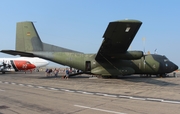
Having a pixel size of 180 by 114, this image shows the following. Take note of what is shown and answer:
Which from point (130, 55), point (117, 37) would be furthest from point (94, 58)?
point (117, 37)

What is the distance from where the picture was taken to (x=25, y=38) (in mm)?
21219

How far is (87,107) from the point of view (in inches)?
274

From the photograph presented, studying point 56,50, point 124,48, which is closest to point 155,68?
point 124,48

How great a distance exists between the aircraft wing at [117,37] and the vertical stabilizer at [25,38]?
835 cm

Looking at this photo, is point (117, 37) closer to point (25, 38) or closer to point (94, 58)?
point (94, 58)

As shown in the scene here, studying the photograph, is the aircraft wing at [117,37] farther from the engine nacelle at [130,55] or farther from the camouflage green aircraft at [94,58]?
the engine nacelle at [130,55]

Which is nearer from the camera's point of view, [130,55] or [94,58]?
[130,55]

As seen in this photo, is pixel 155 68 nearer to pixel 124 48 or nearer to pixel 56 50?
pixel 124 48

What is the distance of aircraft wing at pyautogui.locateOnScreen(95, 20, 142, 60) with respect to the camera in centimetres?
1326

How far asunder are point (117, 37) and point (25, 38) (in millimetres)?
12138

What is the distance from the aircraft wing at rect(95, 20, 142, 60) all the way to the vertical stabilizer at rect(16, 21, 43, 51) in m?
8.35

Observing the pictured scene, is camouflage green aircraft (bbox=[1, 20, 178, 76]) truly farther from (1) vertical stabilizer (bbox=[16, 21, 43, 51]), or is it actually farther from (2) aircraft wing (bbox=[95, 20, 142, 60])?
(2) aircraft wing (bbox=[95, 20, 142, 60])

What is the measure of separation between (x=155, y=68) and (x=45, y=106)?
1802cm

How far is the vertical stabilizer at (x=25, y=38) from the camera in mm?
21141
